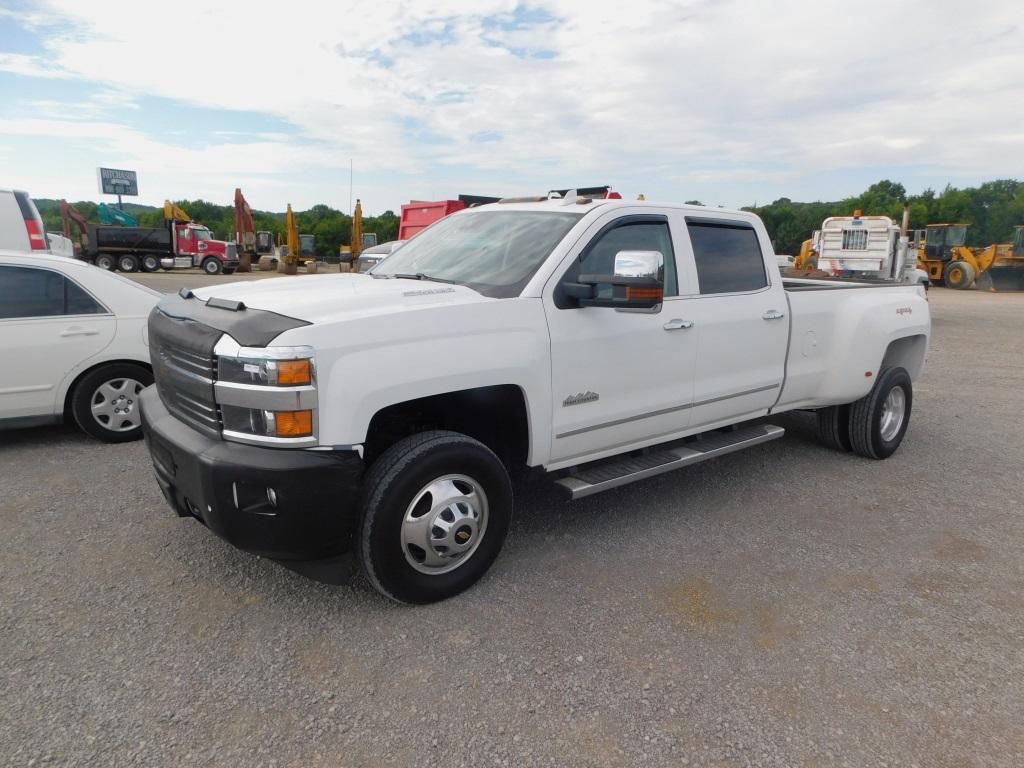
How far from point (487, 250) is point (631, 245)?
2.64ft

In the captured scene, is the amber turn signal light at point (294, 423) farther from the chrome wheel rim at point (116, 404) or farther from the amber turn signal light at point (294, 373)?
the chrome wheel rim at point (116, 404)

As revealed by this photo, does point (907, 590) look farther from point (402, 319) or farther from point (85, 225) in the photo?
point (85, 225)

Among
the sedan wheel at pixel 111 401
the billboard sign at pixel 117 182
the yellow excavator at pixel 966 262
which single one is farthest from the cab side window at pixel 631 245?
the billboard sign at pixel 117 182

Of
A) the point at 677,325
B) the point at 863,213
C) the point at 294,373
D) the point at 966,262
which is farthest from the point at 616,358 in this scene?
the point at 863,213

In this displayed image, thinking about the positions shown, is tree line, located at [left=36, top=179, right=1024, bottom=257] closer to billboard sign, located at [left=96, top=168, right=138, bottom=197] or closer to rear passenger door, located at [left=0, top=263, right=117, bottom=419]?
billboard sign, located at [left=96, top=168, right=138, bottom=197]

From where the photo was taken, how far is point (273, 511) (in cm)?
284

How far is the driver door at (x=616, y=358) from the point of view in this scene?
3.57m

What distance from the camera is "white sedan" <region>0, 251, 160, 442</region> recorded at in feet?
17.1

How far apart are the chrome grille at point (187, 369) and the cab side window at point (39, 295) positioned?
2.44 m

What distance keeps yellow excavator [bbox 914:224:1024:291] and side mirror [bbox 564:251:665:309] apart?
28658 millimetres

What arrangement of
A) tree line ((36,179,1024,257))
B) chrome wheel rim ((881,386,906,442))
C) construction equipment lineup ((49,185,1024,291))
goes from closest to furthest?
chrome wheel rim ((881,386,906,442))
construction equipment lineup ((49,185,1024,291))
tree line ((36,179,1024,257))

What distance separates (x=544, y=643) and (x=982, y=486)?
151 inches

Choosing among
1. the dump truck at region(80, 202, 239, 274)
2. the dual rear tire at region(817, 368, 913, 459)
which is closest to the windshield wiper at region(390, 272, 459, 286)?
the dual rear tire at region(817, 368, 913, 459)

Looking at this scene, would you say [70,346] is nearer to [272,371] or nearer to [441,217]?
[272,371]
